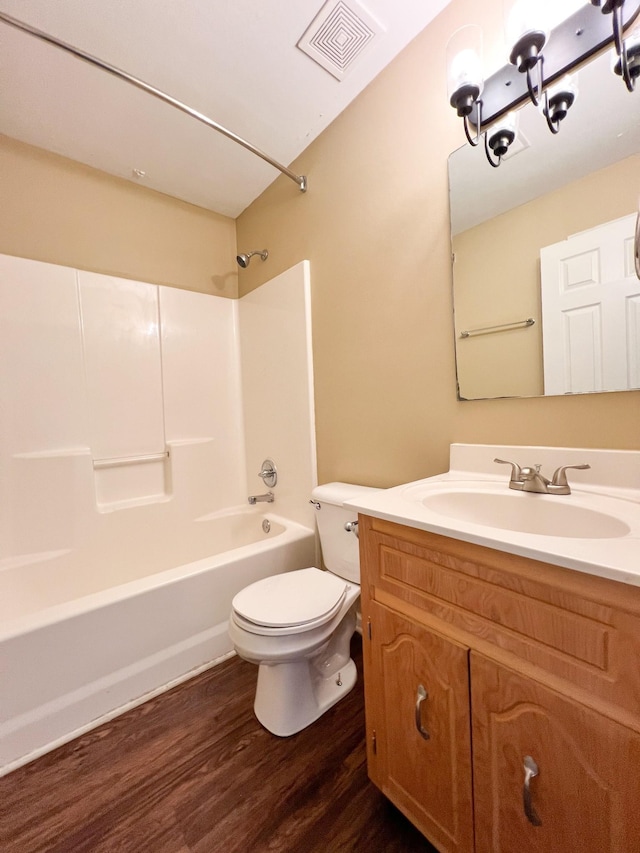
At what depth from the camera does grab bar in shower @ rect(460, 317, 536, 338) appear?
1.06 m

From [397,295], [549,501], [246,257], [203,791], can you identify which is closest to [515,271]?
[397,295]

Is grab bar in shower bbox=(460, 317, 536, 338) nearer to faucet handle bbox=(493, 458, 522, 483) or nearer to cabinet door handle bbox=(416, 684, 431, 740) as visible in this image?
faucet handle bbox=(493, 458, 522, 483)

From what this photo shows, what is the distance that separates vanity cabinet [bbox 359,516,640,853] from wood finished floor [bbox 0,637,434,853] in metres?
0.16

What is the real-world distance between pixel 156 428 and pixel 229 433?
1.53 feet

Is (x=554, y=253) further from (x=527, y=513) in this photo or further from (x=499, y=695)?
(x=499, y=695)

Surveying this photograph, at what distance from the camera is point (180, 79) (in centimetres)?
141

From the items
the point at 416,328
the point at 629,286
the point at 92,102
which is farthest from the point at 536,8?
the point at 92,102

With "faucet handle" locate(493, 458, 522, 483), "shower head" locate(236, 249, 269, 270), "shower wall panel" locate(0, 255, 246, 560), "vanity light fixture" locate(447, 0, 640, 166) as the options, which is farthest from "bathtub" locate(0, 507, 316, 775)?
"vanity light fixture" locate(447, 0, 640, 166)

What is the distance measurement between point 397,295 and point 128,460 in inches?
66.1

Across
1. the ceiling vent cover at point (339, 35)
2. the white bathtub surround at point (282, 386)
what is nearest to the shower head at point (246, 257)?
the white bathtub surround at point (282, 386)

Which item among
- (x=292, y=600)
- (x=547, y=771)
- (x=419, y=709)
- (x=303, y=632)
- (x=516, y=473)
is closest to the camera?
(x=547, y=771)

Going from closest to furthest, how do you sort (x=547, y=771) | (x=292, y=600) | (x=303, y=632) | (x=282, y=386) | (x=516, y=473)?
(x=547, y=771)
(x=516, y=473)
(x=303, y=632)
(x=292, y=600)
(x=282, y=386)

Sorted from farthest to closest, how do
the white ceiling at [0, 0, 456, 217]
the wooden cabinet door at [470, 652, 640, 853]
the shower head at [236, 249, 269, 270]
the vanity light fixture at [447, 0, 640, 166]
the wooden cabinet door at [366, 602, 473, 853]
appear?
the shower head at [236, 249, 269, 270], the white ceiling at [0, 0, 456, 217], the vanity light fixture at [447, 0, 640, 166], the wooden cabinet door at [366, 602, 473, 853], the wooden cabinet door at [470, 652, 640, 853]

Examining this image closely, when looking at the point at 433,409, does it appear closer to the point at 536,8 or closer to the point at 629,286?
the point at 629,286
